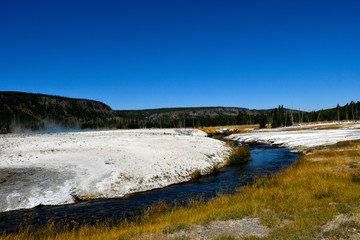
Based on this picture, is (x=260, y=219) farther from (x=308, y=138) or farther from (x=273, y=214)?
(x=308, y=138)

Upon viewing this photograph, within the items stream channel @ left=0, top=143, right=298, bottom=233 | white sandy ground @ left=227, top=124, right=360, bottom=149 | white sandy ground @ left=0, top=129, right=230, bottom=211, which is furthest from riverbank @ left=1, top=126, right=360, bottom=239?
white sandy ground @ left=227, top=124, right=360, bottom=149

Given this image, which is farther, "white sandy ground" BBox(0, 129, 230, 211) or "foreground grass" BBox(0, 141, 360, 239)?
"white sandy ground" BBox(0, 129, 230, 211)

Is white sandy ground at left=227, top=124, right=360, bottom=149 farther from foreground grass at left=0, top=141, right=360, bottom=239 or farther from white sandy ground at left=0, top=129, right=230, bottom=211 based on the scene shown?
foreground grass at left=0, top=141, right=360, bottom=239

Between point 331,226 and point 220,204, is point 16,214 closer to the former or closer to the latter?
point 220,204

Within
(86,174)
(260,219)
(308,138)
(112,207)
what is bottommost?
(112,207)

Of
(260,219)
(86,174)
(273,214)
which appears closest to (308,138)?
(273,214)

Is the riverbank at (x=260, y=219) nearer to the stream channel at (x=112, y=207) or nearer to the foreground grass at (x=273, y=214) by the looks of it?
the foreground grass at (x=273, y=214)

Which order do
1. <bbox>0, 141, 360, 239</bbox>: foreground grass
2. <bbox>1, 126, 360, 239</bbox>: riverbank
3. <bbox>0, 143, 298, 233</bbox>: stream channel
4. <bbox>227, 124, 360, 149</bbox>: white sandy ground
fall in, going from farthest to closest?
<bbox>227, 124, 360, 149</bbox>: white sandy ground → <bbox>0, 143, 298, 233</bbox>: stream channel → <bbox>0, 141, 360, 239</bbox>: foreground grass → <bbox>1, 126, 360, 239</bbox>: riverbank

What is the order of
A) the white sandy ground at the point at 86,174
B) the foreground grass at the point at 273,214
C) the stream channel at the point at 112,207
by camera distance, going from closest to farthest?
1. the foreground grass at the point at 273,214
2. the stream channel at the point at 112,207
3. the white sandy ground at the point at 86,174

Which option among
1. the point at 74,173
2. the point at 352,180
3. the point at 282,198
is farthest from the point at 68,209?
the point at 352,180

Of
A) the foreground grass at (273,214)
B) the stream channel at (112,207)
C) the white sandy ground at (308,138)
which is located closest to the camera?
the foreground grass at (273,214)

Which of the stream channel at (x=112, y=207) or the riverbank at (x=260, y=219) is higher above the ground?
the riverbank at (x=260, y=219)

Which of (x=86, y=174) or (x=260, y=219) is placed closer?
(x=260, y=219)

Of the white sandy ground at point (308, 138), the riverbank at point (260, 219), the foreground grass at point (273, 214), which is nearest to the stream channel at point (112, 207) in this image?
the foreground grass at point (273, 214)
